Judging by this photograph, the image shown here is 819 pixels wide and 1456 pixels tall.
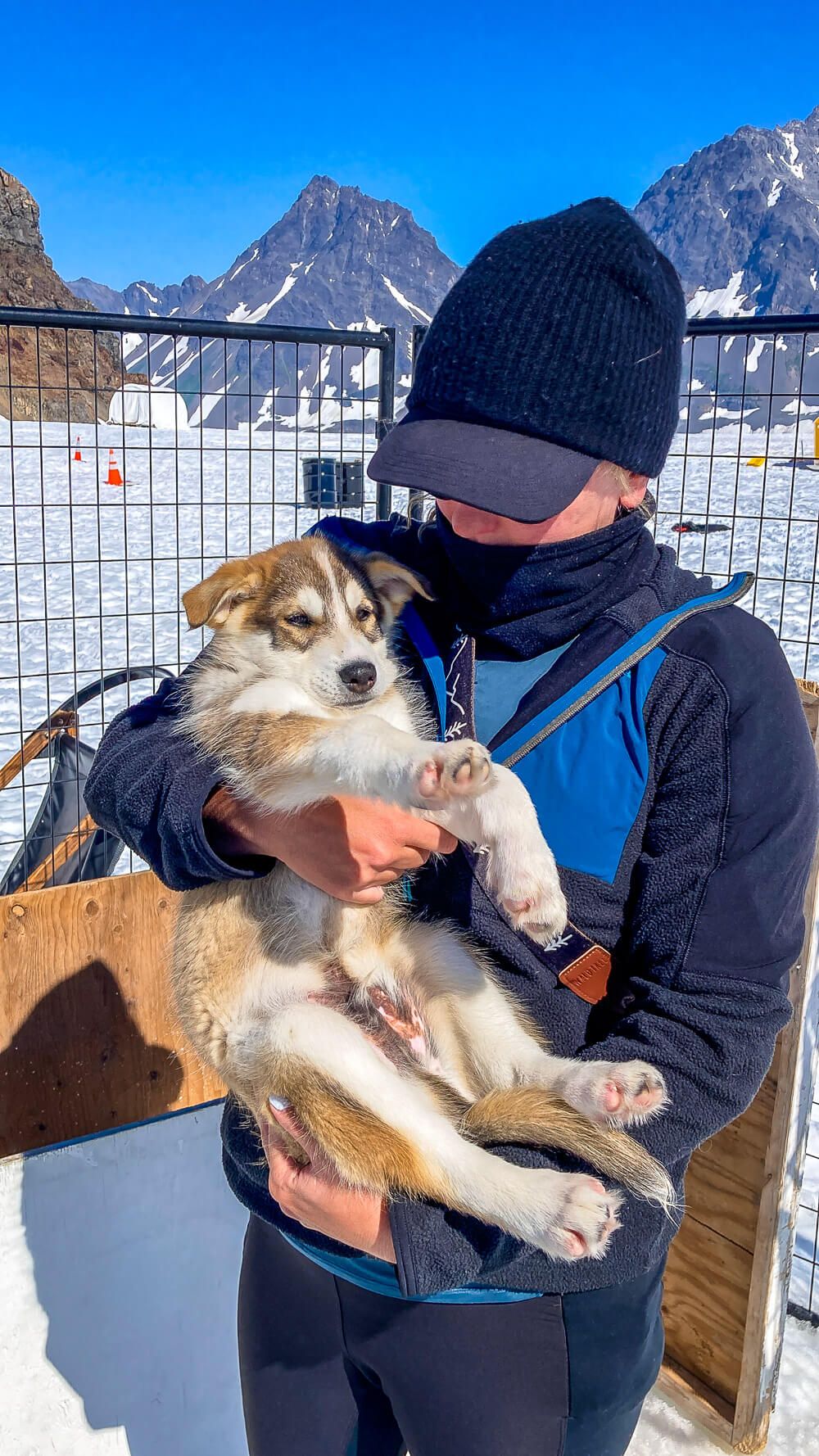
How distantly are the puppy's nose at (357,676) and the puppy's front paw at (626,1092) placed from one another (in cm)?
121

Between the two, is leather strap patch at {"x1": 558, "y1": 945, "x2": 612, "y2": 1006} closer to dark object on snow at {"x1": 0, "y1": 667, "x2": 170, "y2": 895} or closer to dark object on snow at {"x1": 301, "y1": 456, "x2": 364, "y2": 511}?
dark object on snow at {"x1": 301, "y1": 456, "x2": 364, "y2": 511}

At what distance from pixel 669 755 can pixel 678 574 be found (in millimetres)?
443

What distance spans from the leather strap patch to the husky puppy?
11 cm

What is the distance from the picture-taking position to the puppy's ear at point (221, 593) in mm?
2613

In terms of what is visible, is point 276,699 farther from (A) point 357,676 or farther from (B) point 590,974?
(B) point 590,974

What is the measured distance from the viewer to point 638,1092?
1.57 metres

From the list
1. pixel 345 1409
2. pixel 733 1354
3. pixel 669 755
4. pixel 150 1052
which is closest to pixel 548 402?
pixel 669 755

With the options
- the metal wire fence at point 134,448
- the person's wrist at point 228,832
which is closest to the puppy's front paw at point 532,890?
the person's wrist at point 228,832

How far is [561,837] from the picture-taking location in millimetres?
1713

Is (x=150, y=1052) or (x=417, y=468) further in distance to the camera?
(x=150, y=1052)

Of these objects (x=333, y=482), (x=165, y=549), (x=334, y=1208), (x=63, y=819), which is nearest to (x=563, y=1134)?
(x=334, y=1208)

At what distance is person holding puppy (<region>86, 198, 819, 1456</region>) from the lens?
155 centimetres

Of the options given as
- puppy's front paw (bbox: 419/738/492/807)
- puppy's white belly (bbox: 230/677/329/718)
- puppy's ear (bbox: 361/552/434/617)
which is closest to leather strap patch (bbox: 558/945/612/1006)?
puppy's front paw (bbox: 419/738/492/807)

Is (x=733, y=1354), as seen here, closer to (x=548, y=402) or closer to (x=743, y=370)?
(x=548, y=402)
